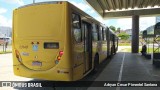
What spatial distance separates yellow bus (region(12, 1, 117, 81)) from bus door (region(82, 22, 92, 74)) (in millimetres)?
814

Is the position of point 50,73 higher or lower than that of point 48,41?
lower

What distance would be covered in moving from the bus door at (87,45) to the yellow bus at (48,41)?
814 millimetres

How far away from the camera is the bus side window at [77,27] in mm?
8586

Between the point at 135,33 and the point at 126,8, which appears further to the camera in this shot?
the point at 135,33

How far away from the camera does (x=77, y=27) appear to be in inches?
354

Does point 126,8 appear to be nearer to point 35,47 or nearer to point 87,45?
point 87,45

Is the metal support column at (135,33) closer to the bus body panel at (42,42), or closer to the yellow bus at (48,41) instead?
the yellow bus at (48,41)

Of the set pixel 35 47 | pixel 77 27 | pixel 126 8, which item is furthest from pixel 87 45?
pixel 126 8

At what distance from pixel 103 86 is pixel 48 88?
2080 millimetres

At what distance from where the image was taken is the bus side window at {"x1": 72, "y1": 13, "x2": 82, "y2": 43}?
8.59 metres

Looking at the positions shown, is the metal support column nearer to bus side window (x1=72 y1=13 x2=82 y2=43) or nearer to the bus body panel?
bus side window (x1=72 y1=13 x2=82 y2=43)

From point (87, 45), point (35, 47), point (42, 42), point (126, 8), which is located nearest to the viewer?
point (42, 42)

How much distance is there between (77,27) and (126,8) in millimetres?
28935

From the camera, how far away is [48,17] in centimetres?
841
